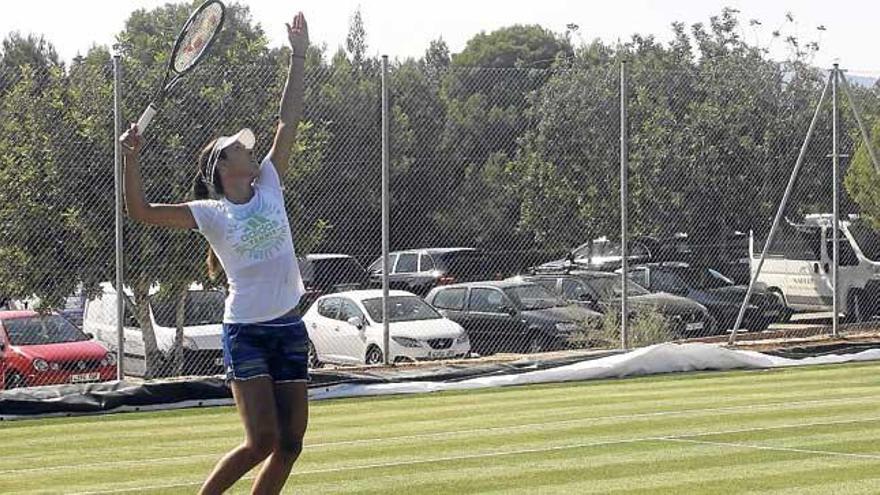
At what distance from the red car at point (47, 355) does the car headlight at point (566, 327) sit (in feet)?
18.6

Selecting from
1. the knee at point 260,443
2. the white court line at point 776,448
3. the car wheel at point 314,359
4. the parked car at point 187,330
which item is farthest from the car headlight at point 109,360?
the knee at point 260,443

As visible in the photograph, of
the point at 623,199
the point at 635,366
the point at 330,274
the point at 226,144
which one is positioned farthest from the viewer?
the point at 330,274

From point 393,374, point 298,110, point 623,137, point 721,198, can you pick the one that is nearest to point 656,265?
point 721,198

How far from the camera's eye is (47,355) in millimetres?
19375

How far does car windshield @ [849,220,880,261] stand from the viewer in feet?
90.1

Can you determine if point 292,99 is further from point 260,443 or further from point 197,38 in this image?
point 260,443

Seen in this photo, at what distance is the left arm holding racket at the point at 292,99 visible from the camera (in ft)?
26.2

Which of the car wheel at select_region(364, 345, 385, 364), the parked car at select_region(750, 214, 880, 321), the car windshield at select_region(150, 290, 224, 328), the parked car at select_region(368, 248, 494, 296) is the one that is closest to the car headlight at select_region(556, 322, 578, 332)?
the car wheel at select_region(364, 345, 385, 364)

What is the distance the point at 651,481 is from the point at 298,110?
10.8 ft

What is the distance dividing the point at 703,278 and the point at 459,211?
4811mm

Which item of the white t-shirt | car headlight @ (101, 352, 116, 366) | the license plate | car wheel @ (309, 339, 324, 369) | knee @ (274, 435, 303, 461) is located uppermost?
the white t-shirt

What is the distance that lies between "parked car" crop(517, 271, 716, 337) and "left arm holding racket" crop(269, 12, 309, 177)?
14.1 meters

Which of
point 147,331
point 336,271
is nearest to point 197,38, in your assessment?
point 147,331

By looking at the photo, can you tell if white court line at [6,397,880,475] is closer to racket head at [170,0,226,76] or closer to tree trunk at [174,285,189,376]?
racket head at [170,0,226,76]
